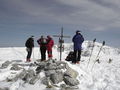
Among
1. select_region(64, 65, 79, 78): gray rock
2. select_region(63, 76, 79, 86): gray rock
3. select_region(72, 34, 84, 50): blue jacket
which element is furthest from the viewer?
select_region(72, 34, 84, 50): blue jacket

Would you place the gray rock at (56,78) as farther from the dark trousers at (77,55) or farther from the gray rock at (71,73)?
the dark trousers at (77,55)

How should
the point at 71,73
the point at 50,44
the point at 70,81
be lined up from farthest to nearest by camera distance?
the point at 50,44
the point at 71,73
the point at 70,81

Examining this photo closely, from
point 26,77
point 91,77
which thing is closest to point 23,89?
point 26,77

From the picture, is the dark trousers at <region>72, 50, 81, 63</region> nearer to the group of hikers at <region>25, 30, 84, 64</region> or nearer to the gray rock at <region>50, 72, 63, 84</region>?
the group of hikers at <region>25, 30, 84, 64</region>

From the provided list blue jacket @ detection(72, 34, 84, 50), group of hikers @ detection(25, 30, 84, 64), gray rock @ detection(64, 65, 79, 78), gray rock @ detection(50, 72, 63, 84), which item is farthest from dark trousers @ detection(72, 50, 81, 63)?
gray rock @ detection(50, 72, 63, 84)

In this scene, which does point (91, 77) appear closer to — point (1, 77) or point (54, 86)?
point (54, 86)

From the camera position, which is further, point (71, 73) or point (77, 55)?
point (77, 55)

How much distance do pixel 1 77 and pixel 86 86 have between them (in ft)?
14.4

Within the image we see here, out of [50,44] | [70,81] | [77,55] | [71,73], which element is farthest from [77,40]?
[70,81]

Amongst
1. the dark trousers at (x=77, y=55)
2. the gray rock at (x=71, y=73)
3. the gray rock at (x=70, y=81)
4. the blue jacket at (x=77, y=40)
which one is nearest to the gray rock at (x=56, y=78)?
the gray rock at (x=70, y=81)

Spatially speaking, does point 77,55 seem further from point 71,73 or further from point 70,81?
point 70,81

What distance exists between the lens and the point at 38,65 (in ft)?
37.1

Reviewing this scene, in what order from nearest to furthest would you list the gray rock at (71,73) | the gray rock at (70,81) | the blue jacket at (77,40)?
the gray rock at (70,81) < the gray rock at (71,73) < the blue jacket at (77,40)

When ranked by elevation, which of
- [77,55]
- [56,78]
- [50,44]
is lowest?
[56,78]
